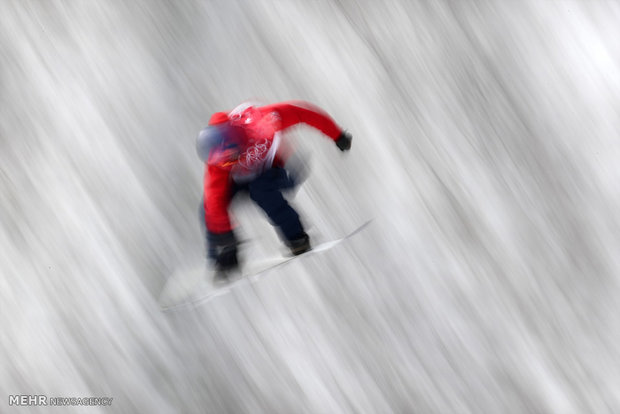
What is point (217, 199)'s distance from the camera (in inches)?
89.4

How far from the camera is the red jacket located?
2.10m

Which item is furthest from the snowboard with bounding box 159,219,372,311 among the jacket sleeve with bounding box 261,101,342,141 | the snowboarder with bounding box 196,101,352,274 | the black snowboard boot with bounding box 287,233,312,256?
the jacket sleeve with bounding box 261,101,342,141

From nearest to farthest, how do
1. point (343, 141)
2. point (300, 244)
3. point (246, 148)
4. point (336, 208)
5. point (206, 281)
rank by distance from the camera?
point (246, 148), point (343, 141), point (300, 244), point (206, 281), point (336, 208)

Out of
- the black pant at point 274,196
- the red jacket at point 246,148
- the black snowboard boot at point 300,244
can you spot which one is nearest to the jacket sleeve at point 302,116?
the red jacket at point 246,148

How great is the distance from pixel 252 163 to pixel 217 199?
228 millimetres

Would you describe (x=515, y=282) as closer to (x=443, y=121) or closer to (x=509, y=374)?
(x=509, y=374)

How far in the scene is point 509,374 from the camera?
2789mm

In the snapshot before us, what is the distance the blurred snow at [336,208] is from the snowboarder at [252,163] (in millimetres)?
504

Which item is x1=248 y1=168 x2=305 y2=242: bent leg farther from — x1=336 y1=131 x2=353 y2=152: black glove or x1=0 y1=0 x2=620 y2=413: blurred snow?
x1=0 y1=0 x2=620 y2=413: blurred snow

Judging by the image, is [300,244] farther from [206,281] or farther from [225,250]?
[206,281]

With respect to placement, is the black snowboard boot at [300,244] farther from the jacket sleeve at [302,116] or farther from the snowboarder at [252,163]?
the jacket sleeve at [302,116]

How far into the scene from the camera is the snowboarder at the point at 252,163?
2.08m

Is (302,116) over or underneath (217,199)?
over

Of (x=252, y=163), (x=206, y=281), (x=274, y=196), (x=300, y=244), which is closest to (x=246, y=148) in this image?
(x=252, y=163)
